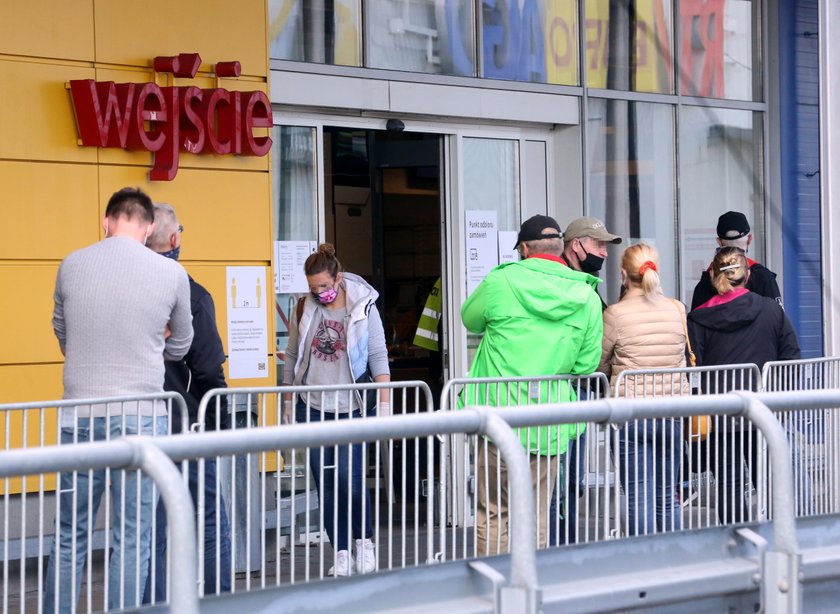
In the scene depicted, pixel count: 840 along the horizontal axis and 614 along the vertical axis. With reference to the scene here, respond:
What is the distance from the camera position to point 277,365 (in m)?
8.57

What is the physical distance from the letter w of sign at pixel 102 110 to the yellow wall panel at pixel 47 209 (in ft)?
0.59

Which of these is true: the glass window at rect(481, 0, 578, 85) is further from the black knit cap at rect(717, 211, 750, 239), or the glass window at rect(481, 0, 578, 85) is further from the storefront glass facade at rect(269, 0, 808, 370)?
the black knit cap at rect(717, 211, 750, 239)

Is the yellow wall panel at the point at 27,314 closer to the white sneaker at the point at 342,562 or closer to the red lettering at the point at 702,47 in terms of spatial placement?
the white sneaker at the point at 342,562

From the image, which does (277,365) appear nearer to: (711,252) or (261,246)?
(261,246)

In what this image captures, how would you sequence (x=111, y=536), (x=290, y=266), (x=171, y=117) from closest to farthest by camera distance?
(x=111, y=536)
(x=171, y=117)
(x=290, y=266)

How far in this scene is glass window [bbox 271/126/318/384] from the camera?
8.62 metres

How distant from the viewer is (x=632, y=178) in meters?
10.5

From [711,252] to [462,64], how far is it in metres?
2.87

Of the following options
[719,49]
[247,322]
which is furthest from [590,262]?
[719,49]

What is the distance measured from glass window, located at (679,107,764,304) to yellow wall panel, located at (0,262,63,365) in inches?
210

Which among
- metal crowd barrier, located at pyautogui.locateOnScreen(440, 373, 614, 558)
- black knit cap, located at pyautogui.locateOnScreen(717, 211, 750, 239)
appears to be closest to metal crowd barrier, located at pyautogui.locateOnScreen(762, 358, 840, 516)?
metal crowd barrier, located at pyautogui.locateOnScreen(440, 373, 614, 558)

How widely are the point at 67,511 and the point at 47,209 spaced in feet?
10.4

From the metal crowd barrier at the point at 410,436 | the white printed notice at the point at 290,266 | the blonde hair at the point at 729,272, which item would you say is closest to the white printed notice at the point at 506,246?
the white printed notice at the point at 290,266

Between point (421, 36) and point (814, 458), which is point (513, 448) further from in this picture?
point (421, 36)
